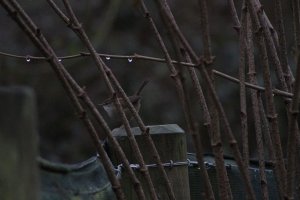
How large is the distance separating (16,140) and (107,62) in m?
8.04

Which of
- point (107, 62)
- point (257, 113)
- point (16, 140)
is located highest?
point (16, 140)

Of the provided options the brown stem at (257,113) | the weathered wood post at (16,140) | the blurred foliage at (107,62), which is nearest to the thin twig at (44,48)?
the brown stem at (257,113)

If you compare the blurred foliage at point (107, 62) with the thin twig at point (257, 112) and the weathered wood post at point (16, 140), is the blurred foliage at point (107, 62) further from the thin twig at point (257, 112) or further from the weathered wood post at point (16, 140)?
the weathered wood post at point (16, 140)

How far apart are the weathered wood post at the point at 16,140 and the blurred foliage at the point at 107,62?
7.59 meters

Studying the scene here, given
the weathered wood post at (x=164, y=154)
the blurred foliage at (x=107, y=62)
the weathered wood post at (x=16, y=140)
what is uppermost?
the weathered wood post at (x=16, y=140)

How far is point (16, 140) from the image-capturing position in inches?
42.8

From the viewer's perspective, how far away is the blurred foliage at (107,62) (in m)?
9.16

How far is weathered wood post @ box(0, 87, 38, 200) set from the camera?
1078 millimetres

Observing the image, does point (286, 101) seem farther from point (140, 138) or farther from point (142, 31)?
point (142, 31)

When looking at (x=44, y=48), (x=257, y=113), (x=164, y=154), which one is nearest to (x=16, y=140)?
(x=44, y=48)

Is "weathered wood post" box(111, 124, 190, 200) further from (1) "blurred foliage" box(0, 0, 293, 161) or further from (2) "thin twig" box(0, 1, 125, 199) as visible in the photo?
(1) "blurred foliage" box(0, 0, 293, 161)

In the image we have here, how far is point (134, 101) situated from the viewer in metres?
4.52

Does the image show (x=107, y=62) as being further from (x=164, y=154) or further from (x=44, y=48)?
(x=44, y=48)

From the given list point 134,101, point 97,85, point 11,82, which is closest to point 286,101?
point 134,101
